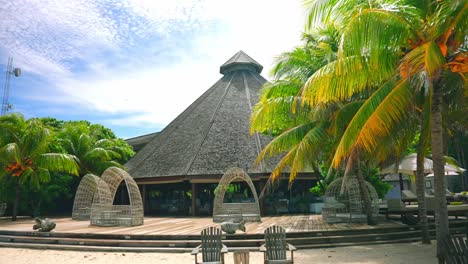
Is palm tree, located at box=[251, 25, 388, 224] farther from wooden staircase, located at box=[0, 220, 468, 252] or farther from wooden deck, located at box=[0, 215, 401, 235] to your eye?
wooden staircase, located at box=[0, 220, 468, 252]

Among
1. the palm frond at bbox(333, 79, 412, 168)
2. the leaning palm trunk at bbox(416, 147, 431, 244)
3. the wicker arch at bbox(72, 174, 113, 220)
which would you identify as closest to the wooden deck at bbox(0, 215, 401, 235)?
the leaning palm trunk at bbox(416, 147, 431, 244)

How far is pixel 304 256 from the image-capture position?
924 centimetres

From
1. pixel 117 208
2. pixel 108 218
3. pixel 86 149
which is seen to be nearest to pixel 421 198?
pixel 108 218

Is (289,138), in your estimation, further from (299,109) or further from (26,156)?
(26,156)

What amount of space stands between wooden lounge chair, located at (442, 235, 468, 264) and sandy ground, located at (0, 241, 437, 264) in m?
2.04

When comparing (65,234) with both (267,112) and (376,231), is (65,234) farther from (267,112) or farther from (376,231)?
(376,231)

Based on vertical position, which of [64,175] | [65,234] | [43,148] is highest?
[43,148]

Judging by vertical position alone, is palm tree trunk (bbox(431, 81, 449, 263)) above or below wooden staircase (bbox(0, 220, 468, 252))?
above

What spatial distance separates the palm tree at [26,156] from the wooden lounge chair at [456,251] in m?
18.6

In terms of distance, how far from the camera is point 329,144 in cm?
1400

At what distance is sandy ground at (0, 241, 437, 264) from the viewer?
28.1ft

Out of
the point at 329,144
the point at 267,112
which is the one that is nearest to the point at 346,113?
the point at 267,112

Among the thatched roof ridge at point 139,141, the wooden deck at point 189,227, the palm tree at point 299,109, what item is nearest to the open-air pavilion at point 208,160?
the wooden deck at point 189,227

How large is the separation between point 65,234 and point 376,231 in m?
10.6
